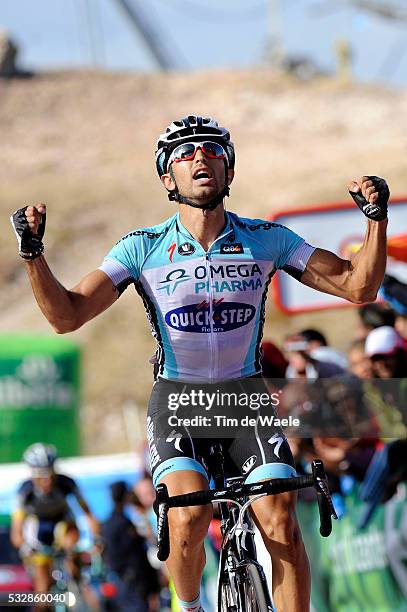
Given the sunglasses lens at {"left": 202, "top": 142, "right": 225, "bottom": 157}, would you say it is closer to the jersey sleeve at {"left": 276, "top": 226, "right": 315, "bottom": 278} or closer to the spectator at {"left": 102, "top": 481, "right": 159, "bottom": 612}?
the jersey sleeve at {"left": 276, "top": 226, "right": 315, "bottom": 278}

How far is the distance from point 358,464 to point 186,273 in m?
3.95

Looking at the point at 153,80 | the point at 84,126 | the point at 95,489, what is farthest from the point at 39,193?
the point at 95,489

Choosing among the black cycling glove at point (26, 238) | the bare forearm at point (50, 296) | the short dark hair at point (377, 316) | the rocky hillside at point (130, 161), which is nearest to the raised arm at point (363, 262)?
the bare forearm at point (50, 296)

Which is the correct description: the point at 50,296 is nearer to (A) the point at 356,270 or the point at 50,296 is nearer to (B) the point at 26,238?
(B) the point at 26,238

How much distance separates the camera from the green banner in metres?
20.4

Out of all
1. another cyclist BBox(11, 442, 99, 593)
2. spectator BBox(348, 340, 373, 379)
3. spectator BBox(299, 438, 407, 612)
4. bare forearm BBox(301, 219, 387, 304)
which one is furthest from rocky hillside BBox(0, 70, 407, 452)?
bare forearm BBox(301, 219, 387, 304)

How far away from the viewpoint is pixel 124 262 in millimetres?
6234

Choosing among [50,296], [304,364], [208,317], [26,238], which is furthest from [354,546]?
[26,238]

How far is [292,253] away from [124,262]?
2.83 feet

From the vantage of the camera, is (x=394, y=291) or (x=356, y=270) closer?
(x=356, y=270)

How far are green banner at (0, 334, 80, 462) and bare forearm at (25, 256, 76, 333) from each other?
47.3 feet

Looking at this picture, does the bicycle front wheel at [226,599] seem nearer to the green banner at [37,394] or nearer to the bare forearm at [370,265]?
the bare forearm at [370,265]

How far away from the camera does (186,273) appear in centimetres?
621

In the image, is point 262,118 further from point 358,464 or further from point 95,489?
point 358,464
